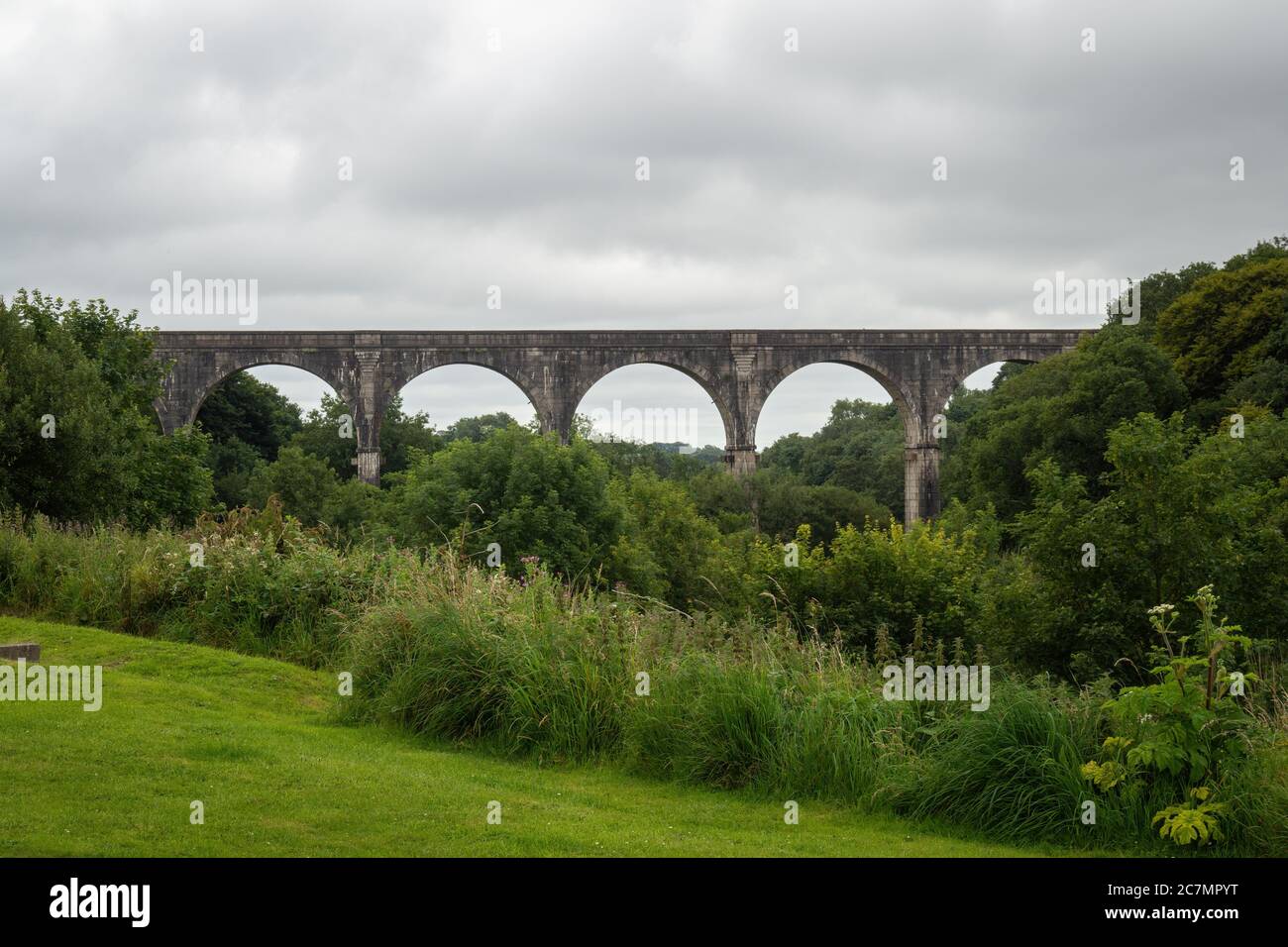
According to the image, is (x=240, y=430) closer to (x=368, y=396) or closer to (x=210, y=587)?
(x=368, y=396)

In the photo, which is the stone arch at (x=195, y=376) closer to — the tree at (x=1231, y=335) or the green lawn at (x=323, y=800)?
the tree at (x=1231, y=335)

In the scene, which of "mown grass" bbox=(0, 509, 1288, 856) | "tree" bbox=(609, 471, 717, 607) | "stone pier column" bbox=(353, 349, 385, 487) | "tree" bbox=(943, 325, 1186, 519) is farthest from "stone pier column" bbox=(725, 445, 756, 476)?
"mown grass" bbox=(0, 509, 1288, 856)

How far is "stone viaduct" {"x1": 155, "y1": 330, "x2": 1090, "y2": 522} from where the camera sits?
38.5 m

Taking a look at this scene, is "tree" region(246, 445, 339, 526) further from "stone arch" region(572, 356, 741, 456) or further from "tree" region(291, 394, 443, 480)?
"stone arch" region(572, 356, 741, 456)

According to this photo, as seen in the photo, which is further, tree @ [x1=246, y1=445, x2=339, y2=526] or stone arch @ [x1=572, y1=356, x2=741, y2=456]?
tree @ [x1=246, y1=445, x2=339, y2=526]

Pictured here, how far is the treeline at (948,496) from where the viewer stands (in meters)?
13.4

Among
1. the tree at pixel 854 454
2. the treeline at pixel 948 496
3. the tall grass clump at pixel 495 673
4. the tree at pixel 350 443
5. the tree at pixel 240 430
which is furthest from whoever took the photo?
the tree at pixel 854 454

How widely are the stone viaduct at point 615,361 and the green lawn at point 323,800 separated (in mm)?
31175

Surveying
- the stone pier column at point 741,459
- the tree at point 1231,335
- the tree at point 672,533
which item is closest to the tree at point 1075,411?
the tree at point 1231,335

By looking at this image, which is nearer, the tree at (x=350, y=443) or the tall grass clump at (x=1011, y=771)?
the tall grass clump at (x=1011, y=771)

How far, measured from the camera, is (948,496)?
41.8 metres

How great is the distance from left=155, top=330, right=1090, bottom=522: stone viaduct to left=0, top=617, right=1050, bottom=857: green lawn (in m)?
31.2
